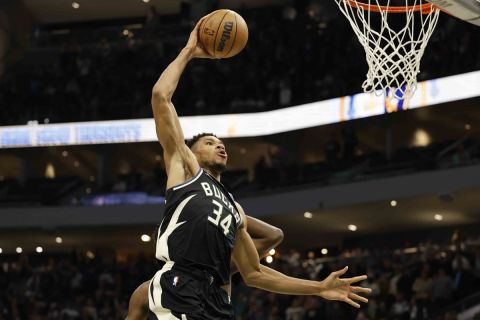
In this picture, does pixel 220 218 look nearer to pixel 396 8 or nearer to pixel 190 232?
pixel 190 232

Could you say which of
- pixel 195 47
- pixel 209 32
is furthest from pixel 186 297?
pixel 209 32

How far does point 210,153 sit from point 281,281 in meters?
0.84

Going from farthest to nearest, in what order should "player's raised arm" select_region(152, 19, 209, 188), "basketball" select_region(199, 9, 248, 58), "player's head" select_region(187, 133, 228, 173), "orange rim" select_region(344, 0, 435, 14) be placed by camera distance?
1. "orange rim" select_region(344, 0, 435, 14)
2. "basketball" select_region(199, 9, 248, 58)
3. "player's head" select_region(187, 133, 228, 173)
4. "player's raised arm" select_region(152, 19, 209, 188)

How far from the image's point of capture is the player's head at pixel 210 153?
560 centimetres

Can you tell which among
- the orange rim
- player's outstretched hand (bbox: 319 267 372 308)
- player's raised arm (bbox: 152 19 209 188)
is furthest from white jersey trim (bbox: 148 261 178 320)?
the orange rim

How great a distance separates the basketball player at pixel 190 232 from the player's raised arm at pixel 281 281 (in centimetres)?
2

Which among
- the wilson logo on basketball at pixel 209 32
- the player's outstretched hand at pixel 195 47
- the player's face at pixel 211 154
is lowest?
the player's face at pixel 211 154

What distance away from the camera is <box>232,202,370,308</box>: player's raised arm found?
5641mm

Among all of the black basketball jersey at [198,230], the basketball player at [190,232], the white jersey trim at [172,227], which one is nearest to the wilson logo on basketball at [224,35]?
the basketball player at [190,232]

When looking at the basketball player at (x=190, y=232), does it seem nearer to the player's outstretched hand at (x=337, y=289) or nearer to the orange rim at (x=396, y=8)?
the player's outstretched hand at (x=337, y=289)

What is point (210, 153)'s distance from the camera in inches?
221

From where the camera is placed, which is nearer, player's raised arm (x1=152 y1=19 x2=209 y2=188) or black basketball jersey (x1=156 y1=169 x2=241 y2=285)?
black basketball jersey (x1=156 y1=169 x2=241 y2=285)

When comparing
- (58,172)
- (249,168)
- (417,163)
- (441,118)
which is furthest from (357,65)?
(58,172)

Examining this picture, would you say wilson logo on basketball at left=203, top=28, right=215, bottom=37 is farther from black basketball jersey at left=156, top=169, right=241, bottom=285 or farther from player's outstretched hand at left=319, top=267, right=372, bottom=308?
player's outstretched hand at left=319, top=267, right=372, bottom=308
